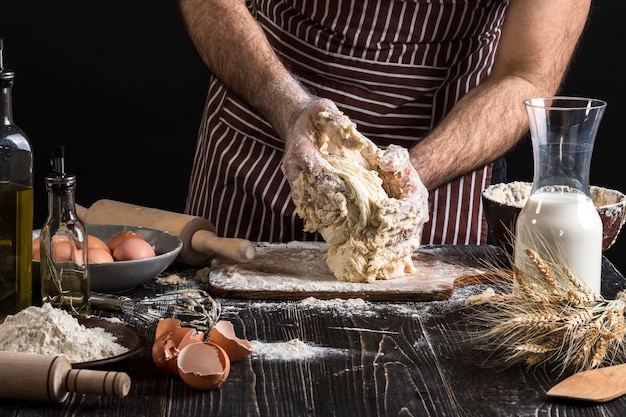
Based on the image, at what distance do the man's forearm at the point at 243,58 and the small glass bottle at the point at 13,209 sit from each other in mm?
614

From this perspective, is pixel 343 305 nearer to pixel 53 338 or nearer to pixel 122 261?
pixel 122 261

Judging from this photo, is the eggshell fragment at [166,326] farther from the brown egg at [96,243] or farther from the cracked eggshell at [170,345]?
the brown egg at [96,243]

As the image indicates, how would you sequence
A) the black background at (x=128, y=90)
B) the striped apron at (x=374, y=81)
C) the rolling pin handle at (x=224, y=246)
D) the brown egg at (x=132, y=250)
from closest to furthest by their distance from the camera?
the brown egg at (x=132, y=250), the rolling pin handle at (x=224, y=246), the striped apron at (x=374, y=81), the black background at (x=128, y=90)

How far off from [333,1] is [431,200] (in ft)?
1.70

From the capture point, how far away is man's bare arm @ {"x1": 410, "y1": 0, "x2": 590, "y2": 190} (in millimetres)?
2209

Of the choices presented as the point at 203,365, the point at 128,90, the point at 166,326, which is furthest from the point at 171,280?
the point at 128,90

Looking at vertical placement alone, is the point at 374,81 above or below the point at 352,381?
above

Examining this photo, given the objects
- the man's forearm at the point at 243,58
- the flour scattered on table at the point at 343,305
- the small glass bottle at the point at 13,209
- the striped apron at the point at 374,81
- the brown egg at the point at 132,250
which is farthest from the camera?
the striped apron at the point at 374,81

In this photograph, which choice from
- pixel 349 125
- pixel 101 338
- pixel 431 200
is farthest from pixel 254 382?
pixel 431 200

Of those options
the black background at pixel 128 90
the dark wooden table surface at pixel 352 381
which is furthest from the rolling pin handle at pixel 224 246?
the black background at pixel 128 90

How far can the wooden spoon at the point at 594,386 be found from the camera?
1.33m

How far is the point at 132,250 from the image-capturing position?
71.7 inches

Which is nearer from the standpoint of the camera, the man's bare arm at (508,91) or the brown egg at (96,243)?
the brown egg at (96,243)

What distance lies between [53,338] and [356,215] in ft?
2.16
